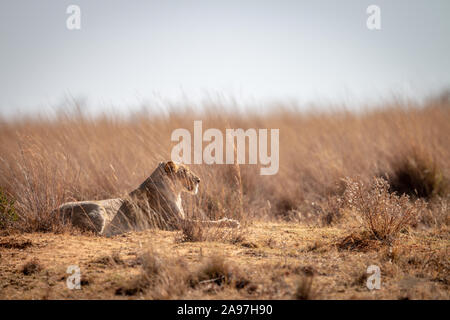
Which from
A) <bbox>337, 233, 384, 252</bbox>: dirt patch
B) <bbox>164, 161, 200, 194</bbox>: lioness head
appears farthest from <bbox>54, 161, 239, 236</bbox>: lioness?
<bbox>337, 233, 384, 252</bbox>: dirt patch

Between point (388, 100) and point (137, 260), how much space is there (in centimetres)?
876

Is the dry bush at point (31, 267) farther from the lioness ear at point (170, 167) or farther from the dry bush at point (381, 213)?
the dry bush at point (381, 213)

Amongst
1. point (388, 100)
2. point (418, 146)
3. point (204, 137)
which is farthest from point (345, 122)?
point (204, 137)

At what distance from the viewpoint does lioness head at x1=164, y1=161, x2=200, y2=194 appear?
5871 mm

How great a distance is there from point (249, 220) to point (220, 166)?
165cm

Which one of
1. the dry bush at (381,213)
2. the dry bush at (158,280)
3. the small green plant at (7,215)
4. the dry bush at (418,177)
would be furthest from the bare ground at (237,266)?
the dry bush at (418,177)

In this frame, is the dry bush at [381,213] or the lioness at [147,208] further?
the lioness at [147,208]

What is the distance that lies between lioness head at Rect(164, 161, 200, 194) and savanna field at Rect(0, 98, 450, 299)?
0.18m

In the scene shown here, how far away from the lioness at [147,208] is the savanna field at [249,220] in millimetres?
170

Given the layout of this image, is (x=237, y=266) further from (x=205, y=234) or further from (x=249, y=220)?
(x=249, y=220)

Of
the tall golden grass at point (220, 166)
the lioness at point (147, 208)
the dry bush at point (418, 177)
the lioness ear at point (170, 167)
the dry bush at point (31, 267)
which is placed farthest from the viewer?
the dry bush at point (418, 177)

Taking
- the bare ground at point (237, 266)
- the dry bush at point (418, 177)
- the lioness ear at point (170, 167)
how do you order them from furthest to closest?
1. the dry bush at point (418, 177)
2. the lioness ear at point (170, 167)
3. the bare ground at point (237, 266)

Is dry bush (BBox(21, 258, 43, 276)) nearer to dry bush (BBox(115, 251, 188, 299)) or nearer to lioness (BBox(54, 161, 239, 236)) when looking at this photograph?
dry bush (BBox(115, 251, 188, 299))

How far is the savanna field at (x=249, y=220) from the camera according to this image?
138 inches
